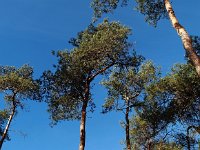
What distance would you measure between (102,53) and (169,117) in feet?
27.7

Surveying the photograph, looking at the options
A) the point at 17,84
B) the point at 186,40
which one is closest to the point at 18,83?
the point at 17,84

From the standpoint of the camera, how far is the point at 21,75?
138 ft

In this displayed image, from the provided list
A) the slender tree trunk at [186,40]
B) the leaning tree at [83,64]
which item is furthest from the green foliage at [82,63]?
the slender tree trunk at [186,40]

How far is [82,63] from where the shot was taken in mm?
33625

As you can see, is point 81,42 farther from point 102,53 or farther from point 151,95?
point 151,95

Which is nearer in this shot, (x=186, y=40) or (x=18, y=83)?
(x=186, y=40)

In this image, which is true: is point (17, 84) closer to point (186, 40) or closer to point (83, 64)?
point (83, 64)

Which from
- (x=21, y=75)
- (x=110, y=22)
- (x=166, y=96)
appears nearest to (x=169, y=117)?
(x=166, y=96)

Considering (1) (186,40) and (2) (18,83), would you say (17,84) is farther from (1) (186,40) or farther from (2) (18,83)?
(1) (186,40)

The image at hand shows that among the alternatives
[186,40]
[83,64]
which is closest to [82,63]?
[83,64]

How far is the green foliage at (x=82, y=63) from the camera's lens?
3300 cm

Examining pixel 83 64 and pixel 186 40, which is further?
pixel 83 64

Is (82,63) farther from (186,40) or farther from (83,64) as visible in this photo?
(186,40)

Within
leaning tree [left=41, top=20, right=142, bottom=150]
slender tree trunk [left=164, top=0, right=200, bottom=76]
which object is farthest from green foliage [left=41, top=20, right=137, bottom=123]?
slender tree trunk [left=164, top=0, right=200, bottom=76]
